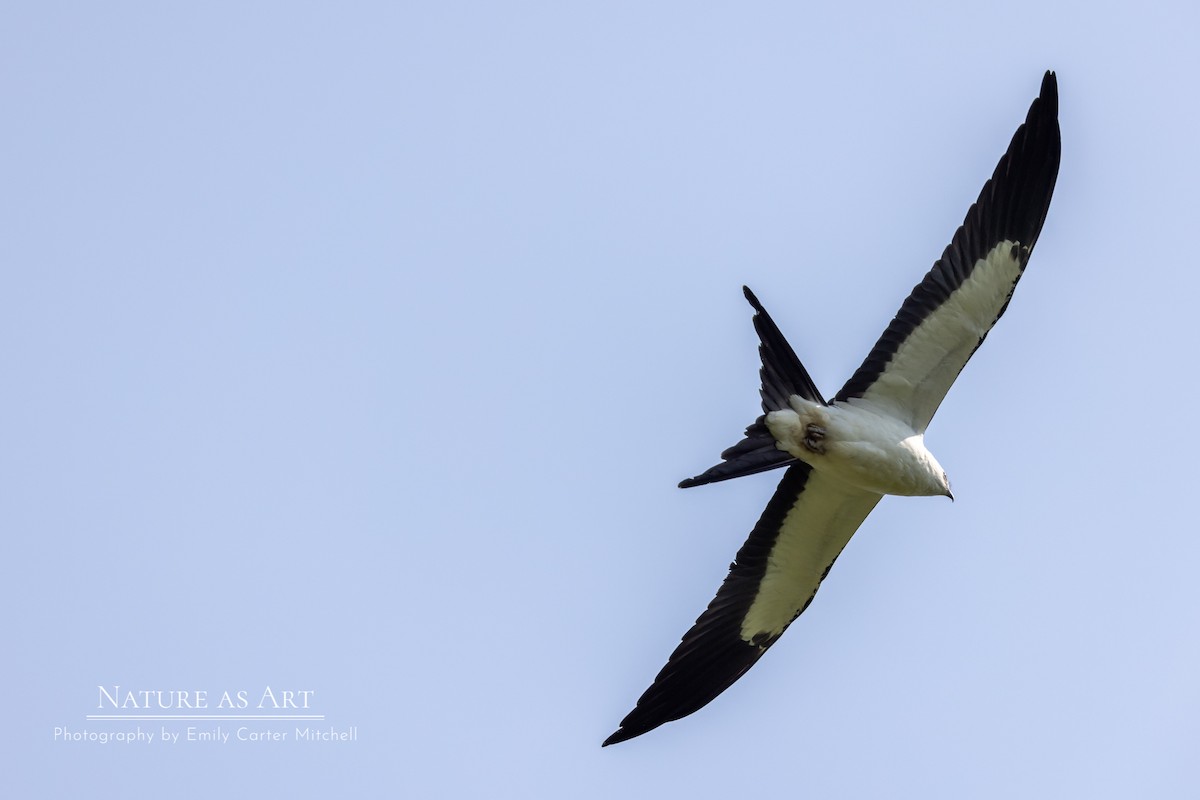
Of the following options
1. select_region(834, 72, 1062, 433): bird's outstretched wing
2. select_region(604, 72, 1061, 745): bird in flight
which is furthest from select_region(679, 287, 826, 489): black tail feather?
select_region(834, 72, 1062, 433): bird's outstretched wing

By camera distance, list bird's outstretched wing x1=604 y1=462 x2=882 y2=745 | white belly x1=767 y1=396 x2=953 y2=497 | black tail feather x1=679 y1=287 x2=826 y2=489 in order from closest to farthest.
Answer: black tail feather x1=679 y1=287 x2=826 y2=489 < white belly x1=767 y1=396 x2=953 y2=497 < bird's outstretched wing x1=604 y1=462 x2=882 y2=745

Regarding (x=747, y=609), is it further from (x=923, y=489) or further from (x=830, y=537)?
(x=923, y=489)

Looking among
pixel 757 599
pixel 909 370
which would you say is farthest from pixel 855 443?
pixel 757 599

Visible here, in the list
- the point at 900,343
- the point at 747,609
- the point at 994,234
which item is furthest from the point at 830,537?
the point at 994,234

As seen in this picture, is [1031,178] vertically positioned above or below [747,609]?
→ above

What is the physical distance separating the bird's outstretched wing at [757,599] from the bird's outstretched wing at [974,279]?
114 cm

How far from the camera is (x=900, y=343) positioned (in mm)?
11281

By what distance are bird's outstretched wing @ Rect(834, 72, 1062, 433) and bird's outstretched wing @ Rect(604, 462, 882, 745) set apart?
3.75ft

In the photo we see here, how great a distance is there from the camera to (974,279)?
11.1 m

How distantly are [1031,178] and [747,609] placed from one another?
423 centimetres

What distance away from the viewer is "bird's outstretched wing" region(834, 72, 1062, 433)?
11.2m

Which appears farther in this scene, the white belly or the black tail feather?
the white belly

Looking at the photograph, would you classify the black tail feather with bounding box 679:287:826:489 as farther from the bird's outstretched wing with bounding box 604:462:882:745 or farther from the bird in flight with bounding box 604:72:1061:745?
the bird's outstretched wing with bounding box 604:462:882:745

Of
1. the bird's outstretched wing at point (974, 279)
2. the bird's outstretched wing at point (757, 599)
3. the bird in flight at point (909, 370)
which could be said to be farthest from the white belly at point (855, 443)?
the bird's outstretched wing at point (757, 599)
